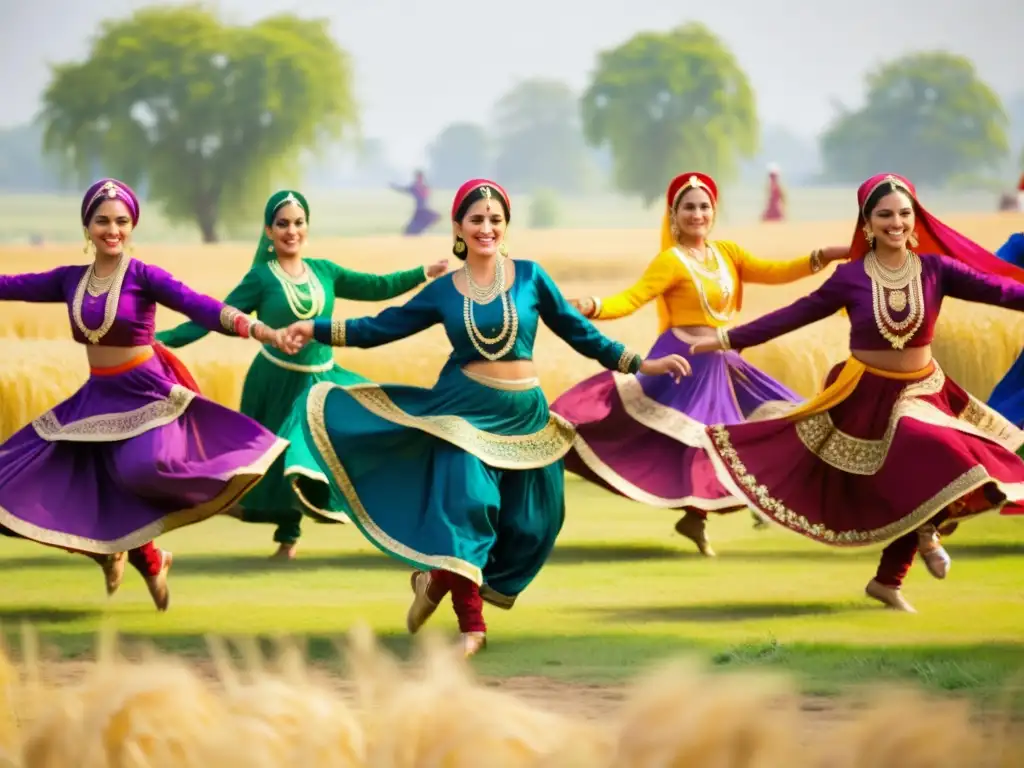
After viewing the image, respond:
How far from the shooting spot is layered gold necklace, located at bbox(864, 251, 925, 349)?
224 inches

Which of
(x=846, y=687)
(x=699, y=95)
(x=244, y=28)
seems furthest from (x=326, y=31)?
(x=846, y=687)

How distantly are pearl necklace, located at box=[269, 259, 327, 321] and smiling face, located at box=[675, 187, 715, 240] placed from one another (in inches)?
62.6

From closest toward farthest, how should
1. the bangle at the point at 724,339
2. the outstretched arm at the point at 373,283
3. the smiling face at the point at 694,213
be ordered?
1. the bangle at the point at 724,339
2. the smiling face at the point at 694,213
3. the outstretched arm at the point at 373,283

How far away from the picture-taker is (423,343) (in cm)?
1168

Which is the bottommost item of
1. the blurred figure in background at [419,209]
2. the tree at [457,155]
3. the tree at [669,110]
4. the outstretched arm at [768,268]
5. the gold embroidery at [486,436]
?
the gold embroidery at [486,436]

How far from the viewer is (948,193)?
61.4 feet

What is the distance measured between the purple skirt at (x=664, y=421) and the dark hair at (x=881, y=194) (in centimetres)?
143

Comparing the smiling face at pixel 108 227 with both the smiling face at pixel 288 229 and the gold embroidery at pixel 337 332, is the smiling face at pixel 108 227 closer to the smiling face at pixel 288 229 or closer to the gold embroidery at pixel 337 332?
the gold embroidery at pixel 337 332

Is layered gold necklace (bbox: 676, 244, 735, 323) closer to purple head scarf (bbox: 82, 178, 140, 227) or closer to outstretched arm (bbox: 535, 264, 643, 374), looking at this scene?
outstretched arm (bbox: 535, 264, 643, 374)

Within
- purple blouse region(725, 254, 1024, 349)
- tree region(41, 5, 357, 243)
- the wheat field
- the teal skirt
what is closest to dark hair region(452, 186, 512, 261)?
the teal skirt

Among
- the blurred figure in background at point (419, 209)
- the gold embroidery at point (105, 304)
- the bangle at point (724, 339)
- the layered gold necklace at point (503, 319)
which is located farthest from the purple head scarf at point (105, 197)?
the blurred figure in background at point (419, 209)

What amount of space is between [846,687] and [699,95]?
17.7m

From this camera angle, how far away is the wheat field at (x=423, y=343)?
10758 millimetres

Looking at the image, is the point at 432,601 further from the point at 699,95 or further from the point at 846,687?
the point at 699,95
